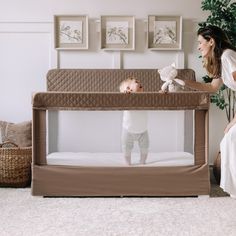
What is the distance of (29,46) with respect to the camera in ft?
13.5

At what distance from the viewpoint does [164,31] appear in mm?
4090

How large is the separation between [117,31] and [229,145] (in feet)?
5.03

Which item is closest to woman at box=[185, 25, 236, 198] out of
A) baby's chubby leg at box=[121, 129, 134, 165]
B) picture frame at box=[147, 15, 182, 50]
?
baby's chubby leg at box=[121, 129, 134, 165]

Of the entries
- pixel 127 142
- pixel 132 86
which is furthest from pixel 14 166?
pixel 132 86

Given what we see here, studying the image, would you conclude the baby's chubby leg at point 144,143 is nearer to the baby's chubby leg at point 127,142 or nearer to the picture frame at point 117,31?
the baby's chubby leg at point 127,142

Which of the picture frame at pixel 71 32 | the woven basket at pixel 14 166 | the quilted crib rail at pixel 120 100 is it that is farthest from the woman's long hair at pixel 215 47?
the woven basket at pixel 14 166

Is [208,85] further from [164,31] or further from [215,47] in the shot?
[164,31]

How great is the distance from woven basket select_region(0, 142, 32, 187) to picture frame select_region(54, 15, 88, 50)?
101 centimetres

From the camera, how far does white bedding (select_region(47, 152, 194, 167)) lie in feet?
10.5

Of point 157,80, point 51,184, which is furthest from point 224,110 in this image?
point 51,184

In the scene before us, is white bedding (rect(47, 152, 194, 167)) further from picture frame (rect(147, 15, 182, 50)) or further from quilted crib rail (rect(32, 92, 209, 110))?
picture frame (rect(147, 15, 182, 50))

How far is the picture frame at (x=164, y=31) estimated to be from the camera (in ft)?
13.4

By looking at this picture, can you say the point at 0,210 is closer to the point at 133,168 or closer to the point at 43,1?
the point at 133,168

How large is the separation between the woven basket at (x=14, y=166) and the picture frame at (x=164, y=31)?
140 cm
